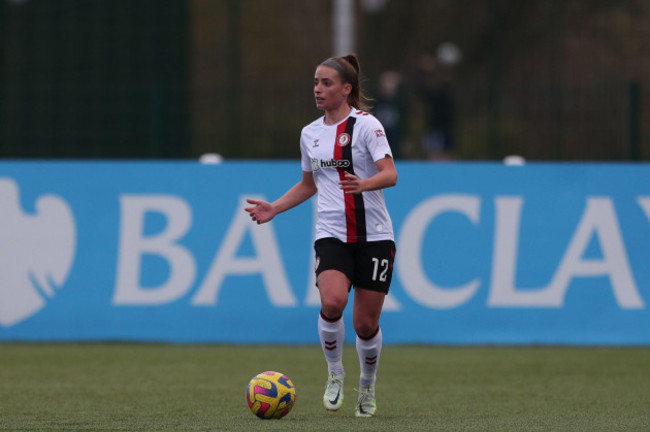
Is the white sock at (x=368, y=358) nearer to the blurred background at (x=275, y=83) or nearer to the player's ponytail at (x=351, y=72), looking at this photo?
the player's ponytail at (x=351, y=72)

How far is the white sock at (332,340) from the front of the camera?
725 cm

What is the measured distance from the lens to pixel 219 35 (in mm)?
19297

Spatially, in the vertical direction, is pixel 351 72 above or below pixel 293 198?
above

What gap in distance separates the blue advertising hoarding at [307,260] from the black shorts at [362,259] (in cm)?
410

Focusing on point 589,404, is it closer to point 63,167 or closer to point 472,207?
point 472,207

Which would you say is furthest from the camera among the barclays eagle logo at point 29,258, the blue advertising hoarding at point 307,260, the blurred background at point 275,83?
the blurred background at point 275,83

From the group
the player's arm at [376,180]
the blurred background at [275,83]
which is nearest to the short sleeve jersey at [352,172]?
the player's arm at [376,180]

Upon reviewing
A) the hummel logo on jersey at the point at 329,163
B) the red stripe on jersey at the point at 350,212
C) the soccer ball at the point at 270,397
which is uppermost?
the hummel logo on jersey at the point at 329,163

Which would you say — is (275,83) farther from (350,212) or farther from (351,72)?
(350,212)

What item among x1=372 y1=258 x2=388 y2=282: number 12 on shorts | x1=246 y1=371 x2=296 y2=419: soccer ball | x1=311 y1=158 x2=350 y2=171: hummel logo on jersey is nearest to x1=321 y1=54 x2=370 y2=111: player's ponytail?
x1=311 y1=158 x2=350 y2=171: hummel logo on jersey

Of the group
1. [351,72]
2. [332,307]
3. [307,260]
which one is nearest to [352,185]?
[332,307]

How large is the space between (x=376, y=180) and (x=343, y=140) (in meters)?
0.49

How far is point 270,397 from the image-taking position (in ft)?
23.0

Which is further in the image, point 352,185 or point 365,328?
point 365,328
